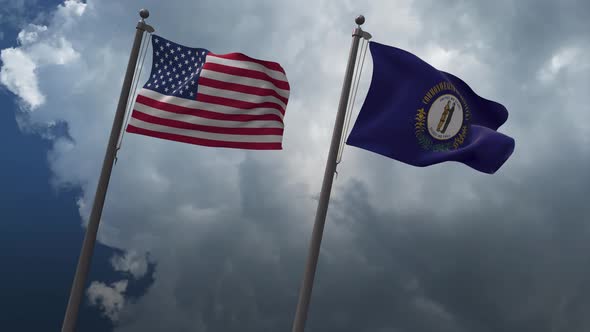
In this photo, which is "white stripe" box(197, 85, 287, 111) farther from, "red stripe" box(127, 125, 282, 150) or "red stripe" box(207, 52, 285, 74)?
"red stripe" box(127, 125, 282, 150)

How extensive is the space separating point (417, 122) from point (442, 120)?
0.87 meters

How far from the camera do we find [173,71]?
20719 mm

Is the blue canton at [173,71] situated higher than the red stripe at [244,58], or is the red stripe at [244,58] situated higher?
the red stripe at [244,58]

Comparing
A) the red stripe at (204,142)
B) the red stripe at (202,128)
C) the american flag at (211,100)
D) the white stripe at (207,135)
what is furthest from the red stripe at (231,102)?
the red stripe at (204,142)

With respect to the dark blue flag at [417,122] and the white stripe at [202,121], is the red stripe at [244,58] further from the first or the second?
the dark blue flag at [417,122]

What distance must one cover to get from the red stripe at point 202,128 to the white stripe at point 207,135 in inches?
3.7

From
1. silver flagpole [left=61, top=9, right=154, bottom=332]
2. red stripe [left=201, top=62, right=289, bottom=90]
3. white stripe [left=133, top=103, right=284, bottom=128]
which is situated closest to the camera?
silver flagpole [left=61, top=9, right=154, bottom=332]

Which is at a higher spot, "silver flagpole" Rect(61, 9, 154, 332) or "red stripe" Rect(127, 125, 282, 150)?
"red stripe" Rect(127, 125, 282, 150)

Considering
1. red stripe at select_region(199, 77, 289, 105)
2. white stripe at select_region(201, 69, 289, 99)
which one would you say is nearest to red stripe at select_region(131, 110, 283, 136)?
red stripe at select_region(199, 77, 289, 105)

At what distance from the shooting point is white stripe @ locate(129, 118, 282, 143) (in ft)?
65.1

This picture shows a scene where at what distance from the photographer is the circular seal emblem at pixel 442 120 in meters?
20.1

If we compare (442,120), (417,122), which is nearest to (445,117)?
(442,120)

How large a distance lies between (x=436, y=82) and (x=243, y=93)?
5965 millimetres

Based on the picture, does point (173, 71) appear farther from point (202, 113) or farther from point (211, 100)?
point (202, 113)
